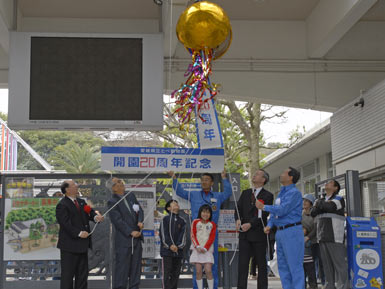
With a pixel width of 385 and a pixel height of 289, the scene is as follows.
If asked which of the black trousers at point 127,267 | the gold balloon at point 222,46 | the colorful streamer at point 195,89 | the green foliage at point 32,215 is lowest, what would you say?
the black trousers at point 127,267

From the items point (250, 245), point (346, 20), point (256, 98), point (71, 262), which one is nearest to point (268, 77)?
point (256, 98)

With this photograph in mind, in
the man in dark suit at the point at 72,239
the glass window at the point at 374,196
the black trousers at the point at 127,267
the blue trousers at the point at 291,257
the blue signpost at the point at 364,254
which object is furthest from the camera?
the glass window at the point at 374,196

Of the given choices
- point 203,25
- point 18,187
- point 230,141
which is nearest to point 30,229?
point 18,187

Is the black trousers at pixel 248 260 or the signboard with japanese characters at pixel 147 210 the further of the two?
the signboard with japanese characters at pixel 147 210

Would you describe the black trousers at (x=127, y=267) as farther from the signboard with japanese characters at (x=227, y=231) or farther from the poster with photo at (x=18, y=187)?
the poster with photo at (x=18, y=187)

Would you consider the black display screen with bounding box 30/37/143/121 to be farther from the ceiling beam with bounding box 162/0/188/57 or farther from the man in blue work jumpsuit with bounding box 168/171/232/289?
the man in blue work jumpsuit with bounding box 168/171/232/289

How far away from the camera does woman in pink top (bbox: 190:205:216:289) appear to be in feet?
23.0

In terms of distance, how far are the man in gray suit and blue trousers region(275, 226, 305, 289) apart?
187cm

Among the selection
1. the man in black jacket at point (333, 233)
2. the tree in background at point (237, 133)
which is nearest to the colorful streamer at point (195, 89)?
the man in black jacket at point (333, 233)

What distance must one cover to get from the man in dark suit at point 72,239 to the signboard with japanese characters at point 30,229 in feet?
3.88

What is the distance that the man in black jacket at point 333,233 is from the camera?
7.73m

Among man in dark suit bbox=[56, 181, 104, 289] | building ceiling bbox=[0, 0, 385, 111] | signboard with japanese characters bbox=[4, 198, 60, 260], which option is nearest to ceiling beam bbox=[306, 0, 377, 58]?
building ceiling bbox=[0, 0, 385, 111]

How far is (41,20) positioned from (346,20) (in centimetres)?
535

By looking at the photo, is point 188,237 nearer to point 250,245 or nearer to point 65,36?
point 250,245
